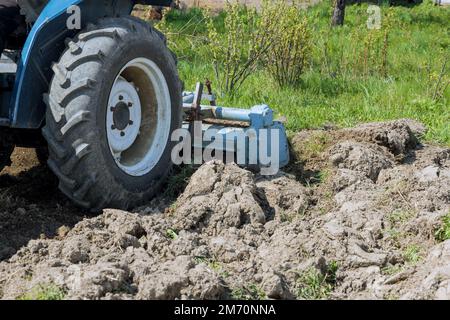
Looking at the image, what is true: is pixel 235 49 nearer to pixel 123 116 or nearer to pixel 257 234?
pixel 123 116

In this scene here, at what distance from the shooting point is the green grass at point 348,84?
739 centimetres

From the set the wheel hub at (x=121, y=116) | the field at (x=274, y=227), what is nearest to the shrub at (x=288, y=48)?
the field at (x=274, y=227)

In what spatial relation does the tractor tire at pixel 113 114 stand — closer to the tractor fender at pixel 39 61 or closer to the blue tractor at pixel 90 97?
the blue tractor at pixel 90 97

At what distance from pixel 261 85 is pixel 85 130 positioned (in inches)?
167

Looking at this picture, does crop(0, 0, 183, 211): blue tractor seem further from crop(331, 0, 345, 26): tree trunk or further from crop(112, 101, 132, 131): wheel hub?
crop(331, 0, 345, 26): tree trunk

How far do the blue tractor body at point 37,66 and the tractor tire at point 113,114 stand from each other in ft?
0.42

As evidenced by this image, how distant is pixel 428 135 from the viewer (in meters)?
6.71

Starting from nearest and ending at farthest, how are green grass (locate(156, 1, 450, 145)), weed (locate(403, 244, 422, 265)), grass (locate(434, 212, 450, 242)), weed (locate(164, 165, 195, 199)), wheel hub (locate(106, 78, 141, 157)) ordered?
weed (locate(403, 244, 422, 265)) < grass (locate(434, 212, 450, 242)) < wheel hub (locate(106, 78, 141, 157)) < weed (locate(164, 165, 195, 199)) < green grass (locate(156, 1, 450, 145))

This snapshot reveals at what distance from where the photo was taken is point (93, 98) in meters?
4.80

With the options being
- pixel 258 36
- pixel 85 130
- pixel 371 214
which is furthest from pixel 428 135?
pixel 85 130

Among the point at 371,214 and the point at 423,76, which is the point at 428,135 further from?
the point at 423,76

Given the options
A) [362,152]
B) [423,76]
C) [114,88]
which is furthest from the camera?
[423,76]

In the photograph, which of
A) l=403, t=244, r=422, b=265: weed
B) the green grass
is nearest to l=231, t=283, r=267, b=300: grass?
l=403, t=244, r=422, b=265: weed

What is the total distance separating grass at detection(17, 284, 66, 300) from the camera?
364 cm
